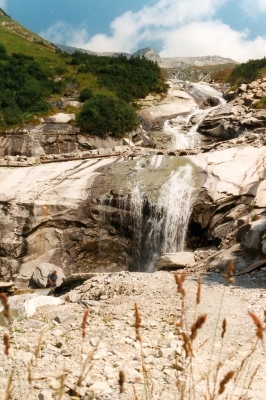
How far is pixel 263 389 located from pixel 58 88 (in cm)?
3200

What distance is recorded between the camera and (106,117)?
26.6m

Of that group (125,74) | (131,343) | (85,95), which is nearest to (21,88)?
(85,95)


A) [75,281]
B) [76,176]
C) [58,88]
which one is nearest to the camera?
[75,281]

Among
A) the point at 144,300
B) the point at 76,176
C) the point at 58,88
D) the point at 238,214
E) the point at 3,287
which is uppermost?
the point at 58,88

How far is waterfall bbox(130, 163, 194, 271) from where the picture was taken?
1608cm

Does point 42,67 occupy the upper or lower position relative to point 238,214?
upper

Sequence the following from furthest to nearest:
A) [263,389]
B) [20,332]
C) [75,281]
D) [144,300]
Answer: [75,281] < [144,300] < [20,332] < [263,389]

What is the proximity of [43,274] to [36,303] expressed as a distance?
6738 mm

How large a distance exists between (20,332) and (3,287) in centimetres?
854

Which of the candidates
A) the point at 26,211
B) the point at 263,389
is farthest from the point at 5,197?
the point at 263,389

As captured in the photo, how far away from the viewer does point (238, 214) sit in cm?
1456

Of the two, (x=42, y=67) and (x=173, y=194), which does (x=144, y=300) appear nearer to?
(x=173, y=194)

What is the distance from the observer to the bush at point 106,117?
26.1 m

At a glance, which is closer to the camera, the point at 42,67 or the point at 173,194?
the point at 173,194
